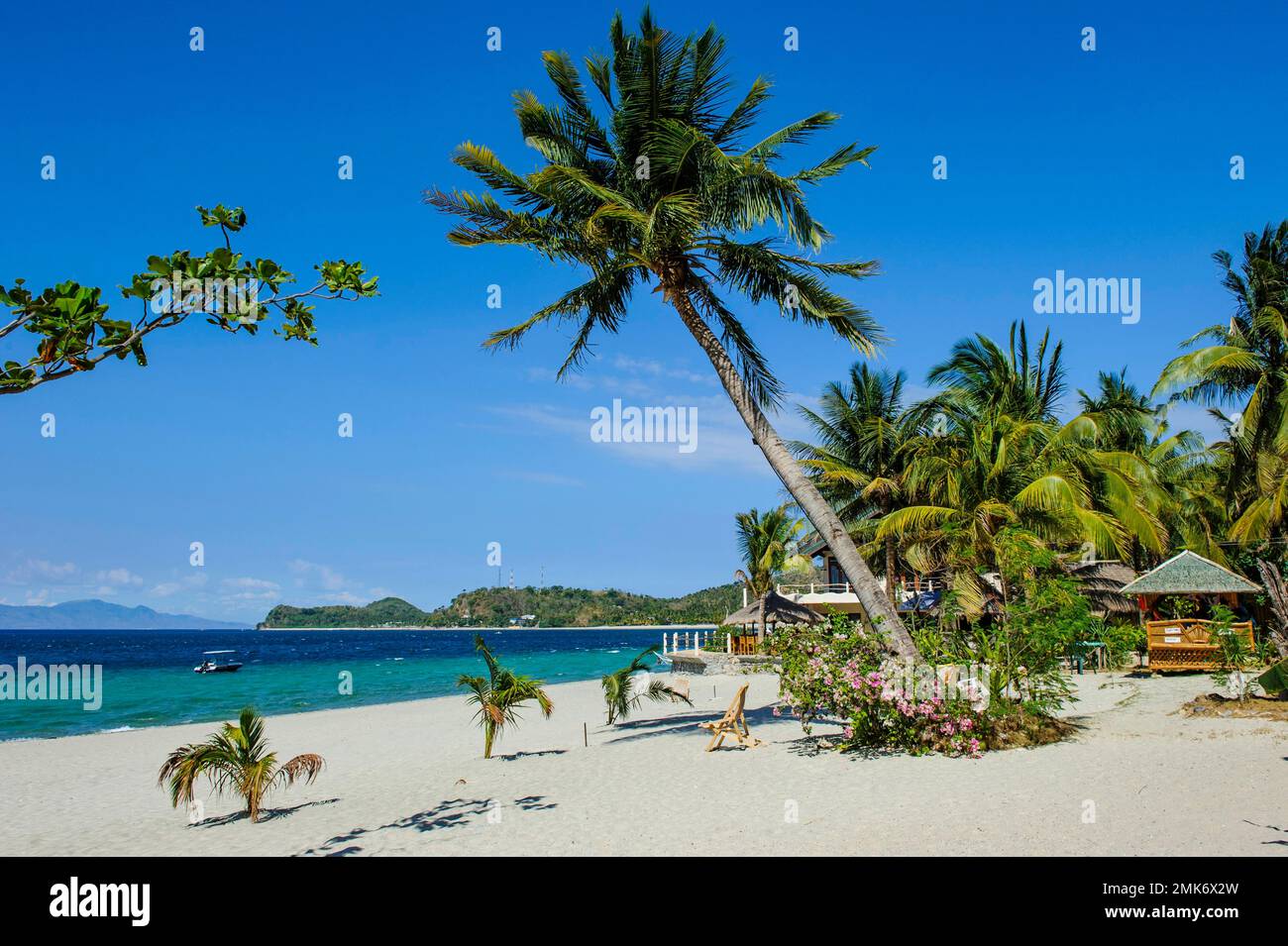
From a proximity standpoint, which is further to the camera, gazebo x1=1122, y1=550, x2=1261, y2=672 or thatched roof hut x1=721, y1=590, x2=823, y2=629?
thatched roof hut x1=721, y1=590, x2=823, y2=629

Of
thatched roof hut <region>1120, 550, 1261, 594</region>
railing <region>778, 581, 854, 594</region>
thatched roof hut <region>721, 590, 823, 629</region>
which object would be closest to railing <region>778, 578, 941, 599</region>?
railing <region>778, 581, 854, 594</region>

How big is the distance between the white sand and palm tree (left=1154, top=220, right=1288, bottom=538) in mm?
6461

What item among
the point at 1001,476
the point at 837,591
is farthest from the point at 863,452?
the point at 837,591

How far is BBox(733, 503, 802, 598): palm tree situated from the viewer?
33656 millimetres

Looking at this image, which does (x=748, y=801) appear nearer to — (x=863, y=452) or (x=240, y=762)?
(x=240, y=762)

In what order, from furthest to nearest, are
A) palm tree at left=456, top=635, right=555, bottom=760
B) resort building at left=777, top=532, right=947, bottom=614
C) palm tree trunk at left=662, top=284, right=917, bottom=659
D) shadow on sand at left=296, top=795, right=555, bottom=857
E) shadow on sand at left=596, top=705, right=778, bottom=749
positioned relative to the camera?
1. resort building at left=777, top=532, right=947, bottom=614
2. shadow on sand at left=596, top=705, right=778, bottom=749
3. palm tree at left=456, top=635, right=555, bottom=760
4. palm tree trunk at left=662, top=284, right=917, bottom=659
5. shadow on sand at left=296, top=795, right=555, bottom=857

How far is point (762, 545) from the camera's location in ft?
111

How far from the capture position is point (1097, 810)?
668cm

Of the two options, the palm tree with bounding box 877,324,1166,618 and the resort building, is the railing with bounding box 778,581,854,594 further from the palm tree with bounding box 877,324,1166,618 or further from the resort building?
the palm tree with bounding box 877,324,1166,618

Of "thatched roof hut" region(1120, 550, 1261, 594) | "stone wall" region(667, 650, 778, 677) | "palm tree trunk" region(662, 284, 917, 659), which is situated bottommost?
"stone wall" region(667, 650, 778, 677)

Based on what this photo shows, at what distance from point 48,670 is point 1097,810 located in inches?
2564

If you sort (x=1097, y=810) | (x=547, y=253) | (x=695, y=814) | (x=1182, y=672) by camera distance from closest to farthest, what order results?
(x=1097, y=810), (x=695, y=814), (x=547, y=253), (x=1182, y=672)
